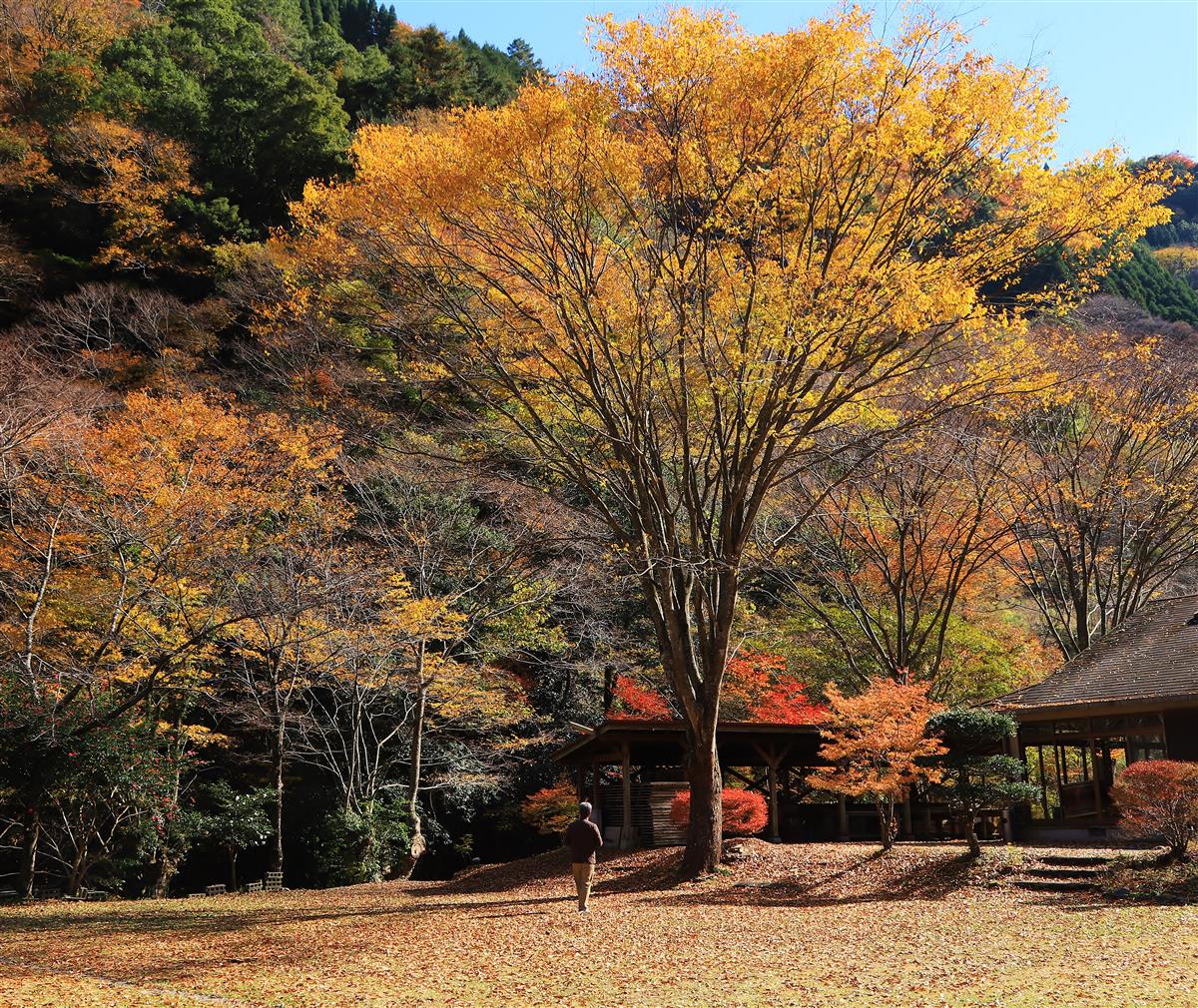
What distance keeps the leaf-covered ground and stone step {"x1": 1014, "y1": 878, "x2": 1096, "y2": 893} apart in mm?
322

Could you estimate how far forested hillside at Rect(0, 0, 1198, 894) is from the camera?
35.0ft

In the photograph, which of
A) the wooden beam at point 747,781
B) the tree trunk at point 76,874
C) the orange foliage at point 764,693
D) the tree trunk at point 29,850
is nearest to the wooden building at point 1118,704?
the orange foliage at point 764,693

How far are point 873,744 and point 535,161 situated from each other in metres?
8.69

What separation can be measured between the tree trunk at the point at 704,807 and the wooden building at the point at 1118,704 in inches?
213

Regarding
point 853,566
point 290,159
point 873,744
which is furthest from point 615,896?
point 290,159

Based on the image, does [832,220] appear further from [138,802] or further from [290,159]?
[290,159]

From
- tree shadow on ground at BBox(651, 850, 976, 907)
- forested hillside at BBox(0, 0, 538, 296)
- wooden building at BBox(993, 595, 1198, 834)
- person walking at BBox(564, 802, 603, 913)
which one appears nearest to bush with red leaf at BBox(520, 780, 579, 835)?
tree shadow on ground at BBox(651, 850, 976, 907)

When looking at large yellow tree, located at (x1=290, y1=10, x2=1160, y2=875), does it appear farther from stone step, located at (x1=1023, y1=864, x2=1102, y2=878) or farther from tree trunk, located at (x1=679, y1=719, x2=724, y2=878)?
stone step, located at (x1=1023, y1=864, x2=1102, y2=878)

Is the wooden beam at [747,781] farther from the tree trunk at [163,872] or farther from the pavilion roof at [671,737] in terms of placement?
the tree trunk at [163,872]

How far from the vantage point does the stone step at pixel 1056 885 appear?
1122 centimetres

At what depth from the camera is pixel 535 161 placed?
33.9 feet

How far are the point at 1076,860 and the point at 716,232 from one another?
30.1 feet

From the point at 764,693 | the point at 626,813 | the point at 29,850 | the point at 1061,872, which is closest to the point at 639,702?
the point at 764,693

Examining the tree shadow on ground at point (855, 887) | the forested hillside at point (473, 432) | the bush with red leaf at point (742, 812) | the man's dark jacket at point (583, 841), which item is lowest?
the tree shadow on ground at point (855, 887)
